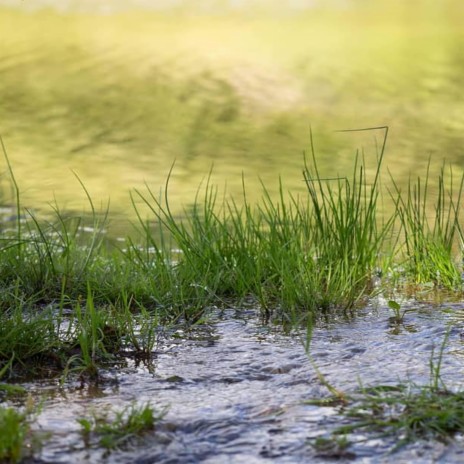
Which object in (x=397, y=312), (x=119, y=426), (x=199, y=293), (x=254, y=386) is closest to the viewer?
(x=119, y=426)

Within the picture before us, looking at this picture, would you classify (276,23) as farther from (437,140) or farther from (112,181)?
(112,181)

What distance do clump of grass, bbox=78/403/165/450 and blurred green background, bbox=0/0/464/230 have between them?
3.88 metres

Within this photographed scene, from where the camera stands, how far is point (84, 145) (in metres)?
8.61

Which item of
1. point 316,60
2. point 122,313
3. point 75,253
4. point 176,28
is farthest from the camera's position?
point 176,28

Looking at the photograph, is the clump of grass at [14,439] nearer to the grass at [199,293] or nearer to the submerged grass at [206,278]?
the grass at [199,293]

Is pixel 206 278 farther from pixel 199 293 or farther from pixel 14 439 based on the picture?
pixel 14 439

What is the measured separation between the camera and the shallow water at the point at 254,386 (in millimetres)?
1694

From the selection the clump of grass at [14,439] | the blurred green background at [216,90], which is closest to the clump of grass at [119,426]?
the clump of grass at [14,439]

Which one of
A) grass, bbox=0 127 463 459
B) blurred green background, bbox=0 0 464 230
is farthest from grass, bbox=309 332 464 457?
blurred green background, bbox=0 0 464 230

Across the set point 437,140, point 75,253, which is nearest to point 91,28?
point 437,140

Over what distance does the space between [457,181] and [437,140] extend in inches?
99.1

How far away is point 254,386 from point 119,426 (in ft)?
1.33

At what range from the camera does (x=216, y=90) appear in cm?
1178

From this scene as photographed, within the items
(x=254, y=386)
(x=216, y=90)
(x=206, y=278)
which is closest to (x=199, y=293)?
(x=206, y=278)
